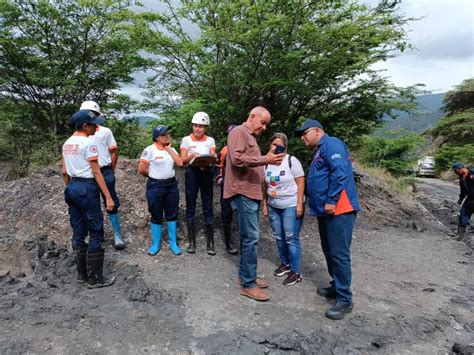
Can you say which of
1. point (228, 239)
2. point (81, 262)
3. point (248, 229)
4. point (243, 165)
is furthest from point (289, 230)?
point (81, 262)

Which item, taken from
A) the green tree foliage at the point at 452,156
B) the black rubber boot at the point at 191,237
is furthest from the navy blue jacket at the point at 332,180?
the green tree foliage at the point at 452,156

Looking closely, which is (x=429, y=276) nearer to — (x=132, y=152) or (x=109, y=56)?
(x=132, y=152)

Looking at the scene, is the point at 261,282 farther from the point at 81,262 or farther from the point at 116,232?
the point at 116,232

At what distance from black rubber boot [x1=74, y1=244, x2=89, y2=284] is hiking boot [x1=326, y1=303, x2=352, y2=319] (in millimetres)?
2784

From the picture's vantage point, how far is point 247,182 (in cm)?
380

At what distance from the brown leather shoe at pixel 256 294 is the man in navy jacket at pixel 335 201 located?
0.70 meters

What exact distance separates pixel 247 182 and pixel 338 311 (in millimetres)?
1646

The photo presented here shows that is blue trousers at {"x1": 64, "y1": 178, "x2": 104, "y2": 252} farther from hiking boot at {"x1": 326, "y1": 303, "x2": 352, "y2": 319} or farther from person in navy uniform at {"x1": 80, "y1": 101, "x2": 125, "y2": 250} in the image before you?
hiking boot at {"x1": 326, "y1": 303, "x2": 352, "y2": 319}

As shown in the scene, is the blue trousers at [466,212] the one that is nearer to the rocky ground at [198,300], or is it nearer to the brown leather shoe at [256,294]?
the rocky ground at [198,300]

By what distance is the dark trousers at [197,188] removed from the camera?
16.3 ft

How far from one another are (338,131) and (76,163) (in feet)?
18.8

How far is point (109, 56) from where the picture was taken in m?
8.59

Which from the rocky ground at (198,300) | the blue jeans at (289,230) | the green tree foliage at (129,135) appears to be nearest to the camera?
the rocky ground at (198,300)

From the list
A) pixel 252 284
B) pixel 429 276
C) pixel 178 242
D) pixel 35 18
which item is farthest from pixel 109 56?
pixel 429 276
